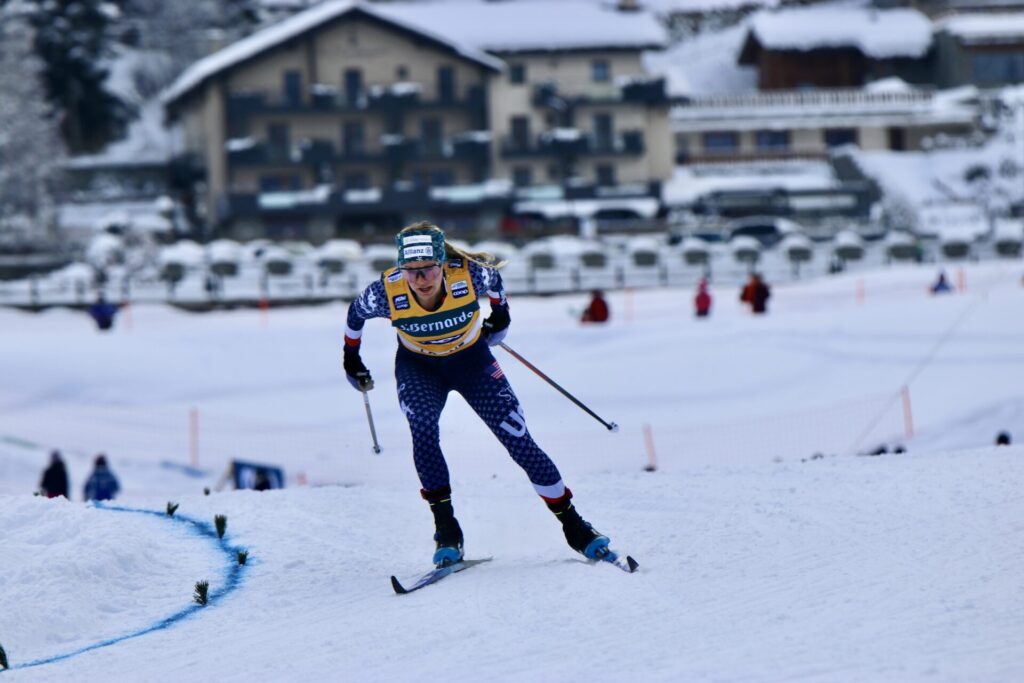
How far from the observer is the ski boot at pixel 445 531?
7.61 m

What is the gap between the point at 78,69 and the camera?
3029 inches

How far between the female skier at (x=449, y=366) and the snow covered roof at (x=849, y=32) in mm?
68839

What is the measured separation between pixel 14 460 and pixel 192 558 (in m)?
13.3

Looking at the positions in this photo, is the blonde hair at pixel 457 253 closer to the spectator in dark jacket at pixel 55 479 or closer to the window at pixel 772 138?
the spectator in dark jacket at pixel 55 479

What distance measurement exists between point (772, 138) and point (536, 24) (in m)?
13.3

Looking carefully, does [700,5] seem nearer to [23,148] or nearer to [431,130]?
[431,130]

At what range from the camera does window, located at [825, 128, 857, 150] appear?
70.2 meters

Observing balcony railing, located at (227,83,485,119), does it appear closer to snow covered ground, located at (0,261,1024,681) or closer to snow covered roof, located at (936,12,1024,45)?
snow covered roof, located at (936,12,1024,45)

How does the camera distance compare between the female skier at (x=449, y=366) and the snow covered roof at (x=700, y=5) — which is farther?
the snow covered roof at (x=700, y=5)

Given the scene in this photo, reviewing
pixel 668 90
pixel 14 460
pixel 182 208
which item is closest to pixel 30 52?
pixel 182 208

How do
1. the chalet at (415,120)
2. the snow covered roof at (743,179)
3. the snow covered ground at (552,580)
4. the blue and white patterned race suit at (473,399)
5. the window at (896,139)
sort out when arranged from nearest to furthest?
1. the snow covered ground at (552,580)
2. the blue and white patterned race suit at (473,399)
3. the chalet at (415,120)
4. the snow covered roof at (743,179)
5. the window at (896,139)

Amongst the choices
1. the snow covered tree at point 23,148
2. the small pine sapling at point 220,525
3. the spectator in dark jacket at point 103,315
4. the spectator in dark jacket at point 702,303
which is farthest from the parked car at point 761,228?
the small pine sapling at point 220,525

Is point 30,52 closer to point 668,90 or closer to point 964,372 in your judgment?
point 668,90

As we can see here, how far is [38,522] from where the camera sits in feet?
26.1
